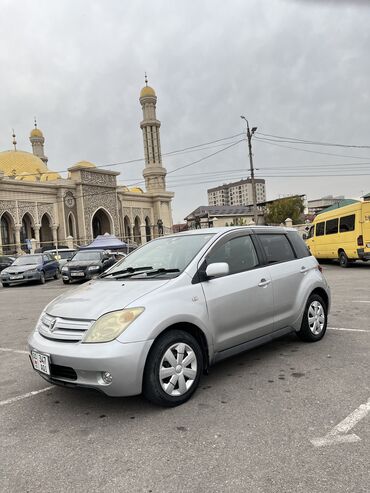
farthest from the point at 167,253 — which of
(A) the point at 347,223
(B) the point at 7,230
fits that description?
(B) the point at 7,230

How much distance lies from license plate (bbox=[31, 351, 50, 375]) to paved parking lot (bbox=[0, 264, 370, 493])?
386mm

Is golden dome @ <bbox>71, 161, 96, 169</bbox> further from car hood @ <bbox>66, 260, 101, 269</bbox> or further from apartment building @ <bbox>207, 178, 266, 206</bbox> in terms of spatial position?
apartment building @ <bbox>207, 178, 266, 206</bbox>

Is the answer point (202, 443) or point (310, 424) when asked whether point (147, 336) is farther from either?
point (310, 424)

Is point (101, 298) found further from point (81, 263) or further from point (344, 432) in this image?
point (81, 263)

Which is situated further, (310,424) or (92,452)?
(310,424)

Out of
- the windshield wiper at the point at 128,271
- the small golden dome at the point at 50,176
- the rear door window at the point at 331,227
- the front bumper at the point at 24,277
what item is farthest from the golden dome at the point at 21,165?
the windshield wiper at the point at 128,271

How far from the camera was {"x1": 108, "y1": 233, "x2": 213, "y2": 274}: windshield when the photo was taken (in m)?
4.36

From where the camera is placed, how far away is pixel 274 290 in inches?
185

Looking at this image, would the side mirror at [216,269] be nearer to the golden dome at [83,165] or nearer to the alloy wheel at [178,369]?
the alloy wheel at [178,369]

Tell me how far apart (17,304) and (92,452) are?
29.7ft

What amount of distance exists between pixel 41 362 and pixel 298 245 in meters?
3.48

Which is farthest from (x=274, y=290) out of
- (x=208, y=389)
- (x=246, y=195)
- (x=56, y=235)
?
(x=246, y=195)

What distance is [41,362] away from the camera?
362cm

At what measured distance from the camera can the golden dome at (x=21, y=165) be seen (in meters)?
56.5
